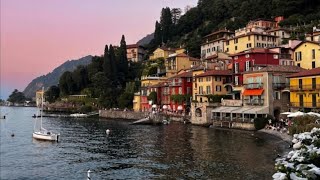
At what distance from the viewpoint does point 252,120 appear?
6600cm

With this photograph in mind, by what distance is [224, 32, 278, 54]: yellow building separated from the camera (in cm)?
9919

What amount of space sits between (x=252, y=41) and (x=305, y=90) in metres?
39.5

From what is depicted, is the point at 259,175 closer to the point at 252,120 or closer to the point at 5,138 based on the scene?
the point at 252,120

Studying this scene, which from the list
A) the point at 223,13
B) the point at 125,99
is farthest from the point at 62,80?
the point at 223,13

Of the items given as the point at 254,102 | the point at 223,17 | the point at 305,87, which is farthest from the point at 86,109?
the point at 305,87

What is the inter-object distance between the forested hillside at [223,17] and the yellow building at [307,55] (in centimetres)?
2919

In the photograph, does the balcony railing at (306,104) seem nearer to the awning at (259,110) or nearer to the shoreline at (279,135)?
the awning at (259,110)

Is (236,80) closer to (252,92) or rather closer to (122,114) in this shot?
(252,92)

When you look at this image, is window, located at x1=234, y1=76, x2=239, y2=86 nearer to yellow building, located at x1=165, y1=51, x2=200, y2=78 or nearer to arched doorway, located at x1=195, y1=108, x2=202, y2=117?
arched doorway, located at x1=195, y1=108, x2=202, y2=117

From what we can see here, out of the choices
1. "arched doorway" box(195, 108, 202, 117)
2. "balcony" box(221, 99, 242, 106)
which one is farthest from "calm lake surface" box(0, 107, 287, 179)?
"arched doorway" box(195, 108, 202, 117)

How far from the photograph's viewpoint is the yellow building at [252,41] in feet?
325

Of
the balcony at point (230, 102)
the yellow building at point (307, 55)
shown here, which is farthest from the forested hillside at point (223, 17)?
the balcony at point (230, 102)

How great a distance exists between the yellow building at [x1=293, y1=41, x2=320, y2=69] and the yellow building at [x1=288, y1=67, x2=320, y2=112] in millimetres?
10367

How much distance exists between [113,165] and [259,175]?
576 inches
